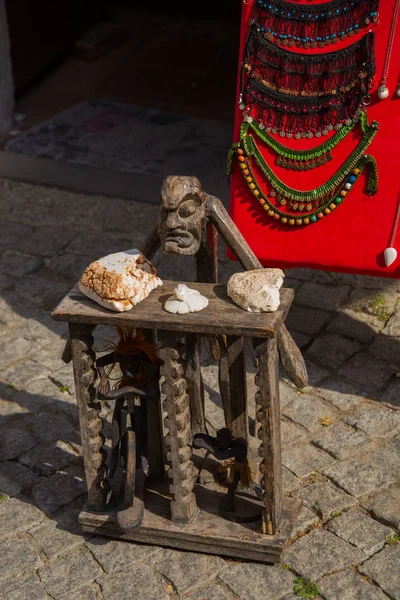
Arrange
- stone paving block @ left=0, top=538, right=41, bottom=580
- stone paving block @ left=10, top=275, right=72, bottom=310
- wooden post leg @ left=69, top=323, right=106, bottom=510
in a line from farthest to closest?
stone paving block @ left=10, top=275, right=72, bottom=310, stone paving block @ left=0, top=538, right=41, bottom=580, wooden post leg @ left=69, top=323, right=106, bottom=510

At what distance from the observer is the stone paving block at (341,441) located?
5.39 meters

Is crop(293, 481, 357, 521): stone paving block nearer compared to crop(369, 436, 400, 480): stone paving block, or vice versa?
crop(293, 481, 357, 521): stone paving block

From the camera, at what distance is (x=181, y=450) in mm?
4543

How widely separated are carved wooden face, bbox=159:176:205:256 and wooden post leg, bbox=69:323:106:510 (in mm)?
568

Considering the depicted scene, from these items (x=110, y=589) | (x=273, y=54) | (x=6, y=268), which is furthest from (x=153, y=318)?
(x=6, y=268)

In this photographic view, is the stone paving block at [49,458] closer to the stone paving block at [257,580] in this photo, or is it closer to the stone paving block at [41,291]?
the stone paving block at [257,580]

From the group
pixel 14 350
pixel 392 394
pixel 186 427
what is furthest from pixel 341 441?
pixel 14 350

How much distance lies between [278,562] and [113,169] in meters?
4.93

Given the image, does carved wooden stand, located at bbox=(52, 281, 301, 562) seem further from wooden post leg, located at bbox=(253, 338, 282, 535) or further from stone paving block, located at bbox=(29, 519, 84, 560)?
stone paving block, located at bbox=(29, 519, 84, 560)

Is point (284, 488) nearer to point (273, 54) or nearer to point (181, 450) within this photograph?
point (181, 450)

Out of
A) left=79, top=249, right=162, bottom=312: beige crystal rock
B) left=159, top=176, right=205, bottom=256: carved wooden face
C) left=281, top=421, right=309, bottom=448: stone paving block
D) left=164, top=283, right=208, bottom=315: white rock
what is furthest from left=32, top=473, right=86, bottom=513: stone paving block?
left=159, top=176, right=205, bottom=256: carved wooden face

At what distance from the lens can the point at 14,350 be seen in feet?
20.9

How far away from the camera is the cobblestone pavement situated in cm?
454

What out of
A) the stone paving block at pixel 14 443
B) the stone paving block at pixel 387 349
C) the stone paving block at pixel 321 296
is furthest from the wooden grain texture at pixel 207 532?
the stone paving block at pixel 321 296
